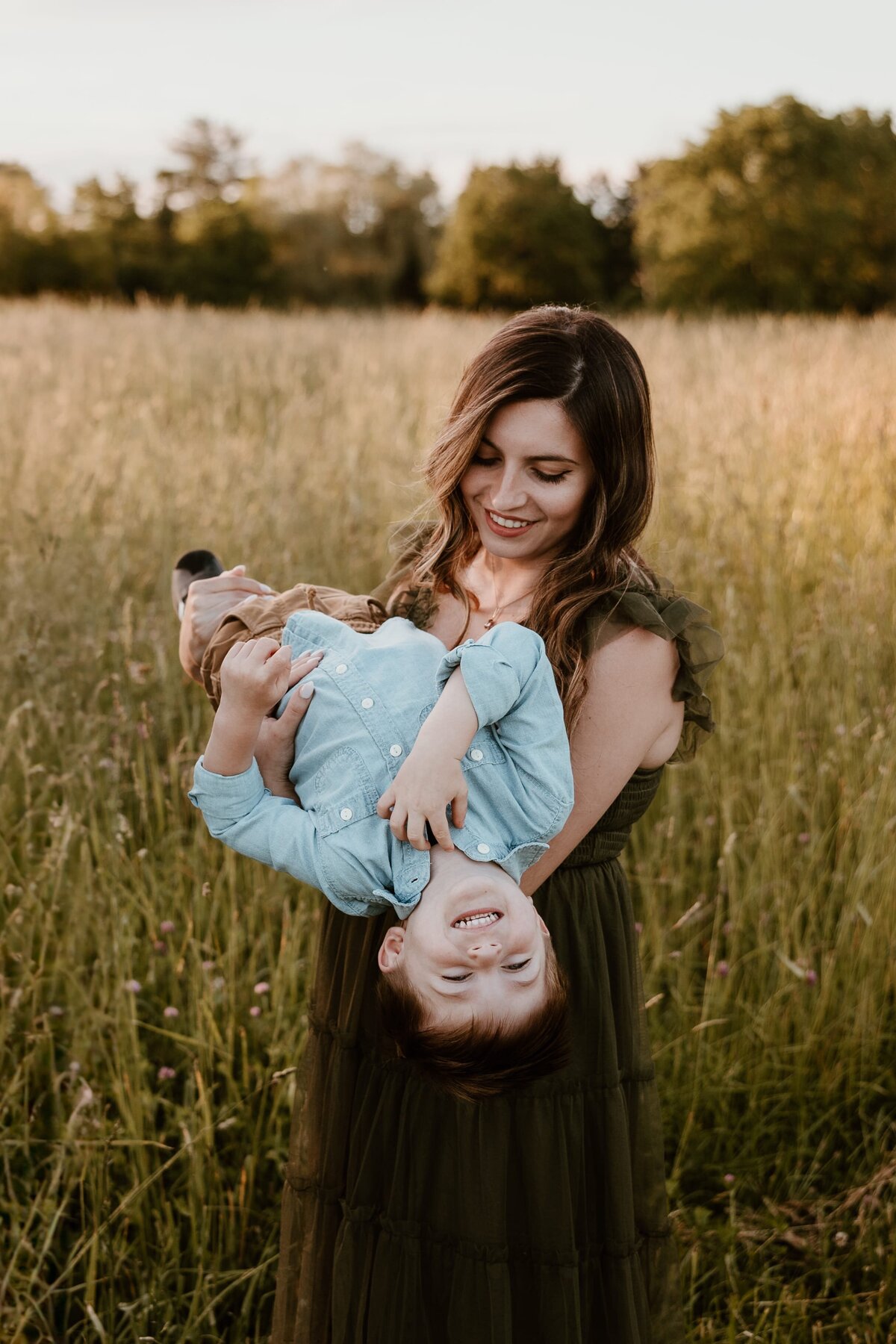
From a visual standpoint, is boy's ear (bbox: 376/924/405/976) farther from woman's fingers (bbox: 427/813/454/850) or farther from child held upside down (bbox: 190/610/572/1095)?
woman's fingers (bbox: 427/813/454/850)

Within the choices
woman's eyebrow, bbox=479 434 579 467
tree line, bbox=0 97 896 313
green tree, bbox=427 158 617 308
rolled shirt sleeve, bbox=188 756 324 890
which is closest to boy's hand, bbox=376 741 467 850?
rolled shirt sleeve, bbox=188 756 324 890

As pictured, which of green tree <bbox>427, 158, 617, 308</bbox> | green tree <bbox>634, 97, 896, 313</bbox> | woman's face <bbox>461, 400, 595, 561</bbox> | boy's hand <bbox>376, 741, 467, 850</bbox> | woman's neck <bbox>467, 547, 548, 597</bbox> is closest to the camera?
boy's hand <bbox>376, 741, 467, 850</bbox>

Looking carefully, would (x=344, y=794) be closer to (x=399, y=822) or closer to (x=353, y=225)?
(x=399, y=822)

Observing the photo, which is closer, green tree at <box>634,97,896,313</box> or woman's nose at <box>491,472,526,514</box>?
woman's nose at <box>491,472,526,514</box>

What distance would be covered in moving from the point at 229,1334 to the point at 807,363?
6.04 metres

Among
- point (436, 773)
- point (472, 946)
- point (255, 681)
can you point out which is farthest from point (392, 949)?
point (255, 681)

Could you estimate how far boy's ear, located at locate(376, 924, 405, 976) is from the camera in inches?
49.0

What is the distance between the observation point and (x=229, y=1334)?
5.91 feet

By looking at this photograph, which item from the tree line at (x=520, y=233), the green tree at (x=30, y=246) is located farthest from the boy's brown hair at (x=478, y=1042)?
the green tree at (x=30, y=246)

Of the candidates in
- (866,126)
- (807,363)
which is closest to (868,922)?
(807,363)

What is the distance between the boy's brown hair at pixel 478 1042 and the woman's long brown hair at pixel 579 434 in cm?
37

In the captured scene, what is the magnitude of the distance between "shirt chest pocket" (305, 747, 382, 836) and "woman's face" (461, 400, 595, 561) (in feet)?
1.33

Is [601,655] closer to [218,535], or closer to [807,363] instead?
[218,535]

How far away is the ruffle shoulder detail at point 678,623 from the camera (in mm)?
1387
